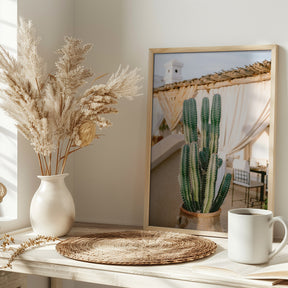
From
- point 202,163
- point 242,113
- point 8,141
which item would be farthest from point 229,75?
point 8,141

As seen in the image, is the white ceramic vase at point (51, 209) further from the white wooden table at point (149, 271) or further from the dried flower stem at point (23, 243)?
the white wooden table at point (149, 271)

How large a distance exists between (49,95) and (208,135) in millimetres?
545

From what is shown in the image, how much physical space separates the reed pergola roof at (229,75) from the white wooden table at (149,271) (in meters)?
0.58

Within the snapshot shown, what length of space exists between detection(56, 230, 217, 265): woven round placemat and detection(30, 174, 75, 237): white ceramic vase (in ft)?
0.23

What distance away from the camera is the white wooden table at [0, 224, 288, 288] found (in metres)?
0.94

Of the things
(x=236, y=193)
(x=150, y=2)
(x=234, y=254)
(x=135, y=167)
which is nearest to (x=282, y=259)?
(x=234, y=254)

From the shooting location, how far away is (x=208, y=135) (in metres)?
1.40

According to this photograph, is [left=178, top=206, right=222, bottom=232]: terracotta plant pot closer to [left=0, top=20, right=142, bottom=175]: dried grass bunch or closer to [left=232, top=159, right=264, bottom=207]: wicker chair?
[left=232, top=159, right=264, bottom=207]: wicker chair

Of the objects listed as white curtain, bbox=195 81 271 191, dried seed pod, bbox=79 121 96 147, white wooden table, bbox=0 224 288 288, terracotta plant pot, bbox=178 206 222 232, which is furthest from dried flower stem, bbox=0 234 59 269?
white curtain, bbox=195 81 271 191

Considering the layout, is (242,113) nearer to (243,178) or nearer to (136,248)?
(243,178)

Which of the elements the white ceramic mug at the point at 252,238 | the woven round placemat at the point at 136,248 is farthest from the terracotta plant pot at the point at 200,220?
the white ceramic mug at the point at 252,238

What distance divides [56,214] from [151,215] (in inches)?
14.3

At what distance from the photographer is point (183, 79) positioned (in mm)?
1439

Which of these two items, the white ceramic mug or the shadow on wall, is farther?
the shadow on wall
